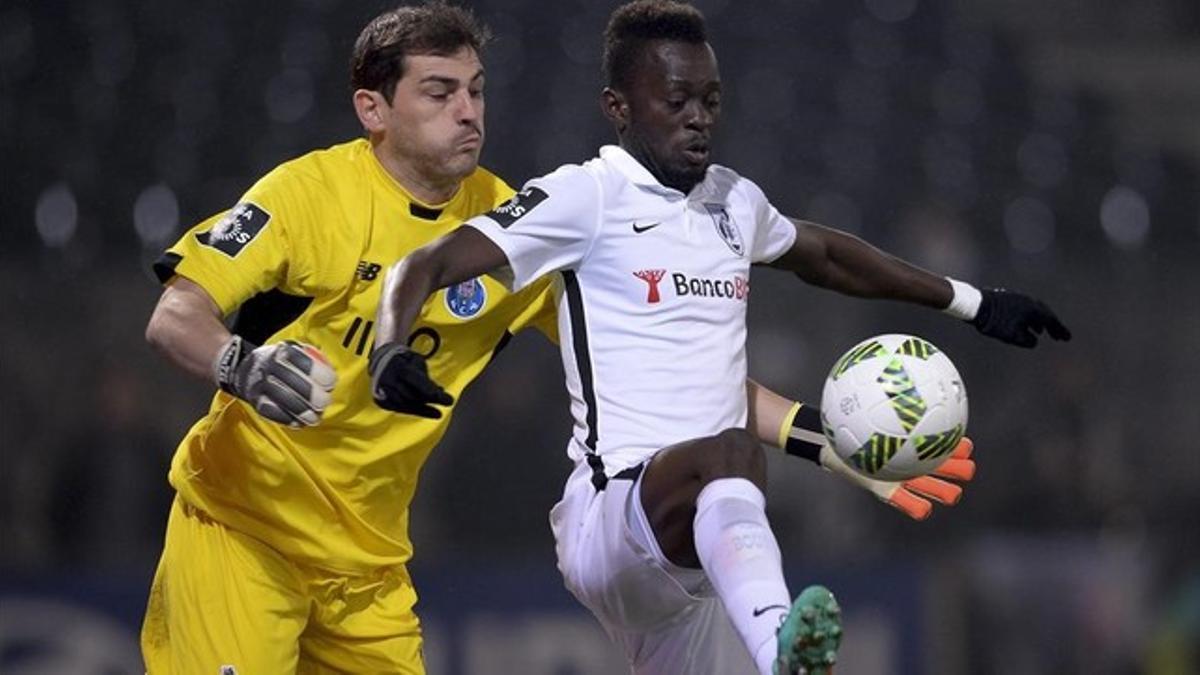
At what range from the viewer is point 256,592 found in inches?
186

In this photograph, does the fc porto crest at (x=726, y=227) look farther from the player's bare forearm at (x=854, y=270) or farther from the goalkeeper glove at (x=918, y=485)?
the goalkeeper glove at (x=918, y=485)

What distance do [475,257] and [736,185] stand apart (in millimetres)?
762

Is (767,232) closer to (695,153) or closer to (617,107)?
(695,153)

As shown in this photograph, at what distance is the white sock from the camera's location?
13.0 feet

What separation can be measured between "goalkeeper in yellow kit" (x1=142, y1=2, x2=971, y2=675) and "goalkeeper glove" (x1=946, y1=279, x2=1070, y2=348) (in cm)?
38

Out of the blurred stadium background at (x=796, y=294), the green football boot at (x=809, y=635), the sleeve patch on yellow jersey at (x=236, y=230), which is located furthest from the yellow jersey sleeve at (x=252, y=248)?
the blurred stadium background at (x=796, y=294)

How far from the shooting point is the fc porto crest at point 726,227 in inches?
187

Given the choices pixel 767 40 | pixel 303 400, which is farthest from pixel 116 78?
pixel 303 400

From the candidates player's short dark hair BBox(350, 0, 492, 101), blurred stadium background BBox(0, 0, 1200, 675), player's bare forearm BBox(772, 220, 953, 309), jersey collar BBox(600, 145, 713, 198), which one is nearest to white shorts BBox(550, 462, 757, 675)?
jersey collar BBox(600, 145, 713, 198)

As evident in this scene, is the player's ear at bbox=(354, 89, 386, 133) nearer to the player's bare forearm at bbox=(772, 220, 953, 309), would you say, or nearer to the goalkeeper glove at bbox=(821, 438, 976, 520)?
the player's bare forearm at bbox=(772, 220, 953, 309)

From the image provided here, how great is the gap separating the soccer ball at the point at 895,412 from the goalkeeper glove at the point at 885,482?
364mm

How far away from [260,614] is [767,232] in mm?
1500

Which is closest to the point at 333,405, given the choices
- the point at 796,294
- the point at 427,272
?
the point at 427,272

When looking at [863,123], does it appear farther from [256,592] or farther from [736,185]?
[256,592]
